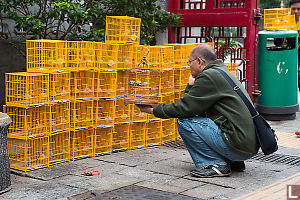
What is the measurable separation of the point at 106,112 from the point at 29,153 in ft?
4.14

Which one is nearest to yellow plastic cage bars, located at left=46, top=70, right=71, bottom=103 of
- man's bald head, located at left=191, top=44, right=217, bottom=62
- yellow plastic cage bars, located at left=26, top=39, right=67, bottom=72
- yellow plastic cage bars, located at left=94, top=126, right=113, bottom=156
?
yellow plastic cage bars, located at left=26, top=39, right=67, bottom=72

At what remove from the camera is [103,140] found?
6.68 metres

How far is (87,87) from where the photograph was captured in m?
6.38

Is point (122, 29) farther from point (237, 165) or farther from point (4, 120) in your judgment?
point (237, 165)

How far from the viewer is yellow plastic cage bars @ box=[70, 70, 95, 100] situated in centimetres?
630

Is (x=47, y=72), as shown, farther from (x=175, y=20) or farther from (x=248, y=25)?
(x=248, y=25)

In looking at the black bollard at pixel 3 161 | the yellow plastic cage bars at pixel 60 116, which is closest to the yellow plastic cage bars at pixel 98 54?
the yellow plastic cage bars at pixel 60 116

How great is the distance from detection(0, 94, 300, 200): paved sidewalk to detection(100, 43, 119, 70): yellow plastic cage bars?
4.01ft

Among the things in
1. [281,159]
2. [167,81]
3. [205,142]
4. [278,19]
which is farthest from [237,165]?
[278,19]

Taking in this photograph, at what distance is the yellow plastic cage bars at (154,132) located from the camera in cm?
722

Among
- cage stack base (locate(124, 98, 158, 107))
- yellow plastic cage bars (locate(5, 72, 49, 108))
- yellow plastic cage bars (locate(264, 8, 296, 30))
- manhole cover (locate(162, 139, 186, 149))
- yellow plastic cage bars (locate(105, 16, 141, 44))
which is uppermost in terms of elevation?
yellow plastic cage bars (locate(264, 8, 296, 30))

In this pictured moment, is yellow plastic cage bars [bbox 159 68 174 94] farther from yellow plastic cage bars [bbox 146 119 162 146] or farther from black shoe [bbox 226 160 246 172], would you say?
black shoe [bbox 226 160 246 172]

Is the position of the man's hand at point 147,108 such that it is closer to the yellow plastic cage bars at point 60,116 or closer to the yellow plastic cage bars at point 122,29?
the yellow plastic cage bars at point 60,116

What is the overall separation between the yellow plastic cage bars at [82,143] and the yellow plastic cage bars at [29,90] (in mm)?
775
